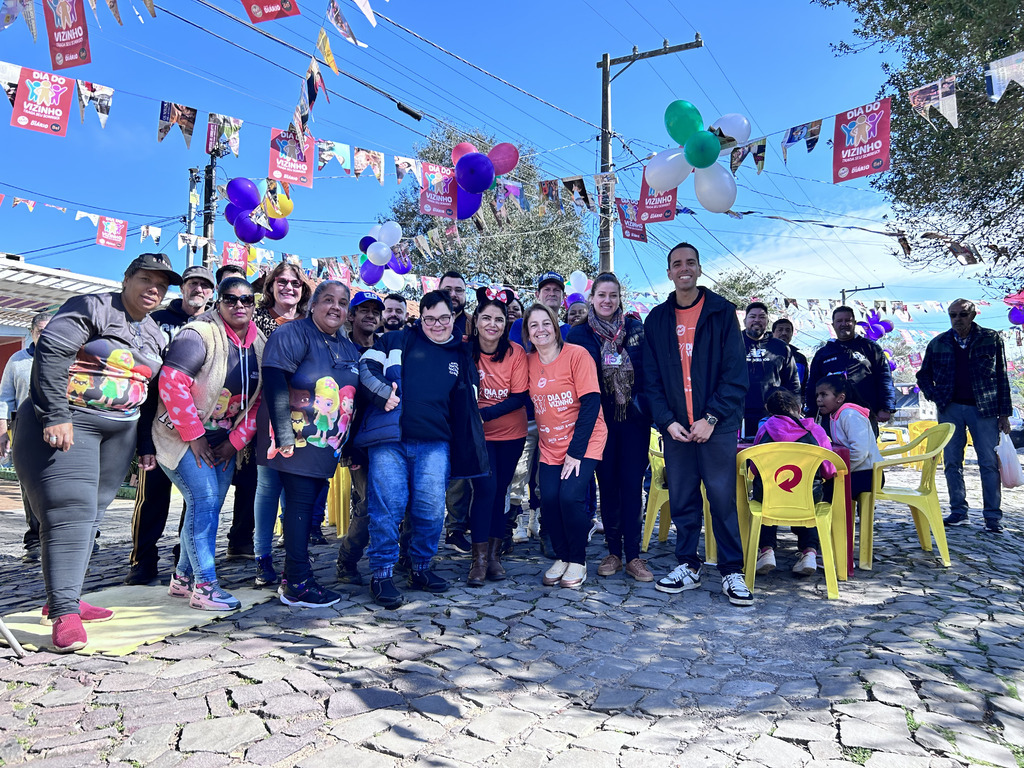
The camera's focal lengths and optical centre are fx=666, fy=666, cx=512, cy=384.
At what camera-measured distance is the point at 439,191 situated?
9.09 meters

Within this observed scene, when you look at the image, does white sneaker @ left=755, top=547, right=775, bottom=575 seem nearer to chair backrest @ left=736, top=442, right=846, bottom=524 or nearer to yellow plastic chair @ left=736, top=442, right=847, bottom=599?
yellow plastic chair @ left=736, top=442, right=847, bottom=599

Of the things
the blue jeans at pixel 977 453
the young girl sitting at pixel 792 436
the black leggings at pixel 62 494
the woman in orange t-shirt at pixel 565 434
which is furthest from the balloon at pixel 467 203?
the black leggings at pixel 62 494

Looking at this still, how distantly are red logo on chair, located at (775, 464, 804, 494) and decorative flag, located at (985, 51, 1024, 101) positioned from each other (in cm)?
366

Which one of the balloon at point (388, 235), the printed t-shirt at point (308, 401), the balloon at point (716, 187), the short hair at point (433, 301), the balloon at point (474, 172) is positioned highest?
the balloon at point (474, 172)

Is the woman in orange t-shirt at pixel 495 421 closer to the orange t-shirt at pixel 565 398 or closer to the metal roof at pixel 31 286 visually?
the orange t-shirt at pixel 565 398

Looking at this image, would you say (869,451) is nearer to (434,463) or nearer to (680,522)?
(680,522)

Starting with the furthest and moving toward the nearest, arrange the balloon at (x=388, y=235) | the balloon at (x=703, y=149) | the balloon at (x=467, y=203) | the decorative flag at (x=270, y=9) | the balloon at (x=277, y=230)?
the balloon at (x=388, y=235)
the balloon at (x=277, y=230)
the balloon at (x=467, y=203)
the balloon at (x=703, y=149)
the decorative flag at (x=270, y=9)

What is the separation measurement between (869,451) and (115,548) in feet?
19.8

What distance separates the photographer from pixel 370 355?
394 cm

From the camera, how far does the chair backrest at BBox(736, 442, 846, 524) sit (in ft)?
13.6

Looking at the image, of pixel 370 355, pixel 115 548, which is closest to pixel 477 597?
pixel 370 355

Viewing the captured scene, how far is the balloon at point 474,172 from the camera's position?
768cm

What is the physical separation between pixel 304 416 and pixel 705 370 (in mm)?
2423

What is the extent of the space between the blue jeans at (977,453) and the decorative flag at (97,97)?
883cm
